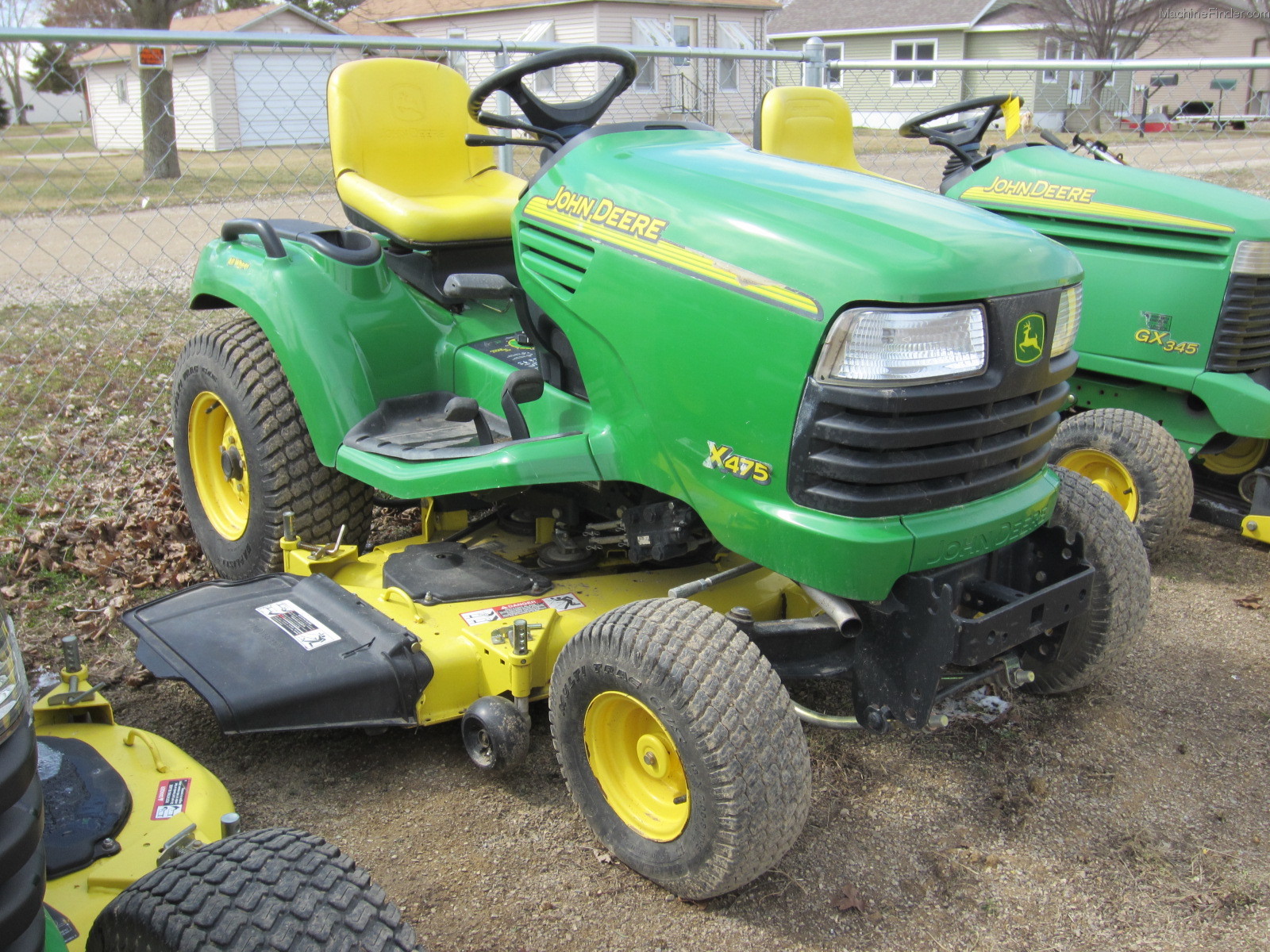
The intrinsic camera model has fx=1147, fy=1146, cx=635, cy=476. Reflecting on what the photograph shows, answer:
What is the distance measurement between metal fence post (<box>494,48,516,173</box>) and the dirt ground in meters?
2.74

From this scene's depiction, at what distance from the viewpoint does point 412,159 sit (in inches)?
146

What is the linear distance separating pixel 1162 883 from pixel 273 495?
97.6 inches

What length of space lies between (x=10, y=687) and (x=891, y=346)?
1.49m

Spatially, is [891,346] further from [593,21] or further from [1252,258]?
[593,21]

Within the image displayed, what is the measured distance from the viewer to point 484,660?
267 centimetres

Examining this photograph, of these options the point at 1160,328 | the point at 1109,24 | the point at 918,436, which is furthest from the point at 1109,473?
the point at 1109,24

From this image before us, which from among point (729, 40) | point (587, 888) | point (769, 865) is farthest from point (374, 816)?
point (729, 40)

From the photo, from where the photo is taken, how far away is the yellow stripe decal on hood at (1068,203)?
394 cm

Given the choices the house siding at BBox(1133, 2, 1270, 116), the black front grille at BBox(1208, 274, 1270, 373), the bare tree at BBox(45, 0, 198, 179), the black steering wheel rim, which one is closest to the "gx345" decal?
the black front grille at BBox(1208, 274, 1270, 373)

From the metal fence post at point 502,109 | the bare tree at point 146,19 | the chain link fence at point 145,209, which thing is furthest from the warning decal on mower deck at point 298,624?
the bare tree at point 146,19

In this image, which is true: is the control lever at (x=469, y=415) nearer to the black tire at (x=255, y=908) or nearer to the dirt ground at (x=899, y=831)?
the dirt ground at (x=899, y=831)

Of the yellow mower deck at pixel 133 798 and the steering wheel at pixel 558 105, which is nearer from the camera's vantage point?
the yellow mower deck at pixel 133 798

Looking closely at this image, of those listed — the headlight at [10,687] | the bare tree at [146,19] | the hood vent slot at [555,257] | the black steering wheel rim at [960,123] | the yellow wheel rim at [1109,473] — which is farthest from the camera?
the bare tree at [146,19]

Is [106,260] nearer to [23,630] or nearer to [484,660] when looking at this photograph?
[23,630]
